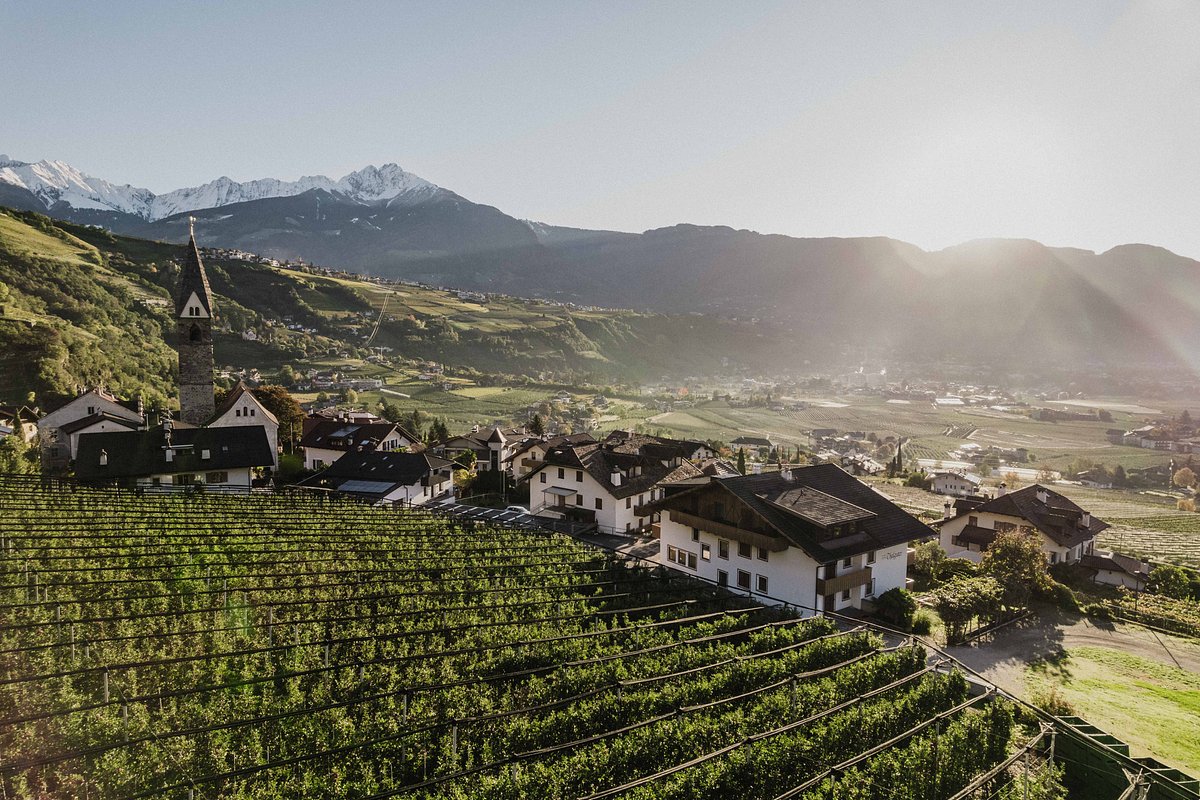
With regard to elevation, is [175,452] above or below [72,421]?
below

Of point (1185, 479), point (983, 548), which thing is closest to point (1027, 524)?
point (983, 548)

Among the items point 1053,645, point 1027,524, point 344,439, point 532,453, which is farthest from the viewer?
point 344,439

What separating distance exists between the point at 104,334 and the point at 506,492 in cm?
9396

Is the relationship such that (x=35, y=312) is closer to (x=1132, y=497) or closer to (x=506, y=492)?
(x=506, y=492)

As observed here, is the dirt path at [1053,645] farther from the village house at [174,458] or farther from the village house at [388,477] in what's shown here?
the village house at [174,458]

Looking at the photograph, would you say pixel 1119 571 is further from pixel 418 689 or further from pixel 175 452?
pixel 175 452

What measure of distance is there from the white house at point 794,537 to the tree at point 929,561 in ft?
22.5

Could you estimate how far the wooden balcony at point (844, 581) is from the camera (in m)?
28.1

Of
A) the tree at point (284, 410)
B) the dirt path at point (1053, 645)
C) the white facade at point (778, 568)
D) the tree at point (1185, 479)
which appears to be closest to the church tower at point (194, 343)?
the tree at point (284, 410)

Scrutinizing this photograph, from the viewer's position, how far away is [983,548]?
45844 millimetres

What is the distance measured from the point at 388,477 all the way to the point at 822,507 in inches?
1427

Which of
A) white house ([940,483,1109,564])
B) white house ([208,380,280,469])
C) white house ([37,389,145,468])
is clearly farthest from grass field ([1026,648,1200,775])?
white house ([37,389,145,468])

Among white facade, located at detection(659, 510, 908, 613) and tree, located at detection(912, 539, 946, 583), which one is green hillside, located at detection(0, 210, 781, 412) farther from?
tree, located at detection(912, 539, 946, 583)

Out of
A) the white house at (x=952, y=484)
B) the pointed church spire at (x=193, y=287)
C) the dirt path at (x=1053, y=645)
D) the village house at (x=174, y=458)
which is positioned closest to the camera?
the dirt path at (x=1053, y=645)
